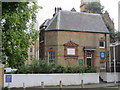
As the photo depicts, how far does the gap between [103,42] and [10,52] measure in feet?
64.3

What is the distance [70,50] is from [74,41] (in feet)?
5.25

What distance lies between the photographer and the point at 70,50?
3431cm

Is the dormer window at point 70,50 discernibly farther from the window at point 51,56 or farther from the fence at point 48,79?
the fence at point 48,79


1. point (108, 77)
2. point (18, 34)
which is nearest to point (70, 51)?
point (108, 77)

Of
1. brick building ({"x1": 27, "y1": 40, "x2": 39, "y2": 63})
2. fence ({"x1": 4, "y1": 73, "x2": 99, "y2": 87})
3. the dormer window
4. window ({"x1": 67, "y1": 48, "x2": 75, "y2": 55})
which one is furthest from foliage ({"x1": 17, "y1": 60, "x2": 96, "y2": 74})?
window ({"x1": 67, "y1": 48, "x2": 75, "y2": 55})

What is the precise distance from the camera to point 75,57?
34500 mm

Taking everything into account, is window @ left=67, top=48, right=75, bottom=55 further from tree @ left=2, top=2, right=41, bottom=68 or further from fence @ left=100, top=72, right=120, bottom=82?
tree @ left=2, top=2, right=41, bottom=68

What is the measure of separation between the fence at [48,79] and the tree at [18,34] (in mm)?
1983

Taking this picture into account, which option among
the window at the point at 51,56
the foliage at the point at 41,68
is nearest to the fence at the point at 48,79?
the foliage at the point at 41,68

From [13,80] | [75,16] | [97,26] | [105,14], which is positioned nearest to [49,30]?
[75,16]

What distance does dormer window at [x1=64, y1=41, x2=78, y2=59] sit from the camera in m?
34.0

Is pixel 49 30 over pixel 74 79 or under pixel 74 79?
over

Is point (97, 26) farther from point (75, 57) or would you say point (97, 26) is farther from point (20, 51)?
point (20, 51)

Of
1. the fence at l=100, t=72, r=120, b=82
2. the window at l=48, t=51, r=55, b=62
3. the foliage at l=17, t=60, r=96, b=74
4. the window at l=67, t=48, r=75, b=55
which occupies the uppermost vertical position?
the window at l=67, t=48, r=75, b=55
